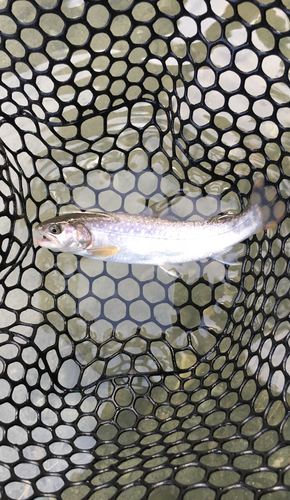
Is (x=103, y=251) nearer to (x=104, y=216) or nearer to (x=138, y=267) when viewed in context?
(x=104, y=216)

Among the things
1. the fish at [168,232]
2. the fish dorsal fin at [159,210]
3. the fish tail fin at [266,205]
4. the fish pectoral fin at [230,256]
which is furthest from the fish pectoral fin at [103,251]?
the fish tail fin at [266,205]

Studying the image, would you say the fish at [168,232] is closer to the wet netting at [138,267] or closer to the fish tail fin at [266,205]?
the fish tail fin at [266,205]

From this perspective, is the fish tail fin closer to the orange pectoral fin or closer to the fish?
the fish

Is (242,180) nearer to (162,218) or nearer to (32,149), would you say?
(162,218)

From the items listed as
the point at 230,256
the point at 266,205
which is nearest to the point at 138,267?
the point at 230,256

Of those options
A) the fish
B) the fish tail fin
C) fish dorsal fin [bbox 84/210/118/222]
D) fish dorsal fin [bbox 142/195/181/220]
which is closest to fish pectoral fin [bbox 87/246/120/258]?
the fish

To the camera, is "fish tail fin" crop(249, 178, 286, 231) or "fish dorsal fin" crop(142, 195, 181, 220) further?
"fish dorsal fin" crop(142, 195, 181, 220)

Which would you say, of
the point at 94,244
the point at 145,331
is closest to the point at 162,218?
the point at 94,244
